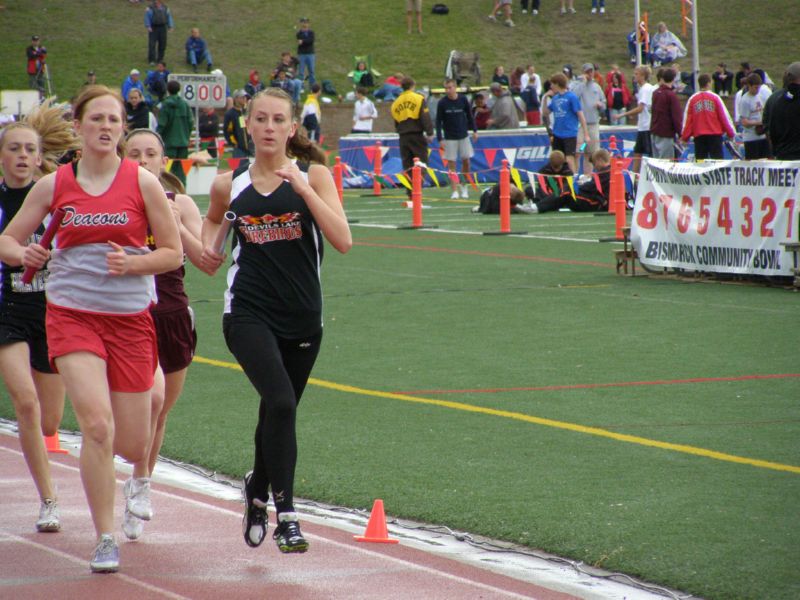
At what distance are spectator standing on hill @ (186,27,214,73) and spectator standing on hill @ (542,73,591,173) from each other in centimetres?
2445

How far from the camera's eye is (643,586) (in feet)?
18.5

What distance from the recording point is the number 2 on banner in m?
15.2

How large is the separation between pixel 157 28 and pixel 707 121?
30643 mm

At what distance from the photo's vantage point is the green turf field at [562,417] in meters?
6.46

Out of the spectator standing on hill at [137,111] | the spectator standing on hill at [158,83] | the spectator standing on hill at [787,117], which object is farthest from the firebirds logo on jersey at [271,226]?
the spectator standing on hill at [158,83]

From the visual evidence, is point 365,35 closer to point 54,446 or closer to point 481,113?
point 481,113

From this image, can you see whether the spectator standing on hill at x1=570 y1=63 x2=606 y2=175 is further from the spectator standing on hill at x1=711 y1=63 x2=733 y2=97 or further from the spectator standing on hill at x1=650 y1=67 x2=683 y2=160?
the spectator standing on hill at x1=711 y1=63 x2=733 y2=97

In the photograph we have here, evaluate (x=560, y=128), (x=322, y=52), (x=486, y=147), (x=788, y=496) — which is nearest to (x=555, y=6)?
(x=322, y=52)

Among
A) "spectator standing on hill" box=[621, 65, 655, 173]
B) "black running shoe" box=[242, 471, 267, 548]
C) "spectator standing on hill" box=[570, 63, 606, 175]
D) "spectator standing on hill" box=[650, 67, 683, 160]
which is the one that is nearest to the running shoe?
"black running shoe" box=[242, 471, 267, 548]

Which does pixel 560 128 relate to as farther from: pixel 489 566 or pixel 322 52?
pixel 322 52

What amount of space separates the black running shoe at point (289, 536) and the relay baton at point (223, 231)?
1.22 metres

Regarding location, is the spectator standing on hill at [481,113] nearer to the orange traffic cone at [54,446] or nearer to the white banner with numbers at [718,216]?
the white banner with numbers at [718,216]

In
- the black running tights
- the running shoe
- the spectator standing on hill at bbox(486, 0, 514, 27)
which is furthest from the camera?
the spectator standing on hill at bbox(486, 0, 514, 27)

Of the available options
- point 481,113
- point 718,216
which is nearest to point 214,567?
point 718,216
